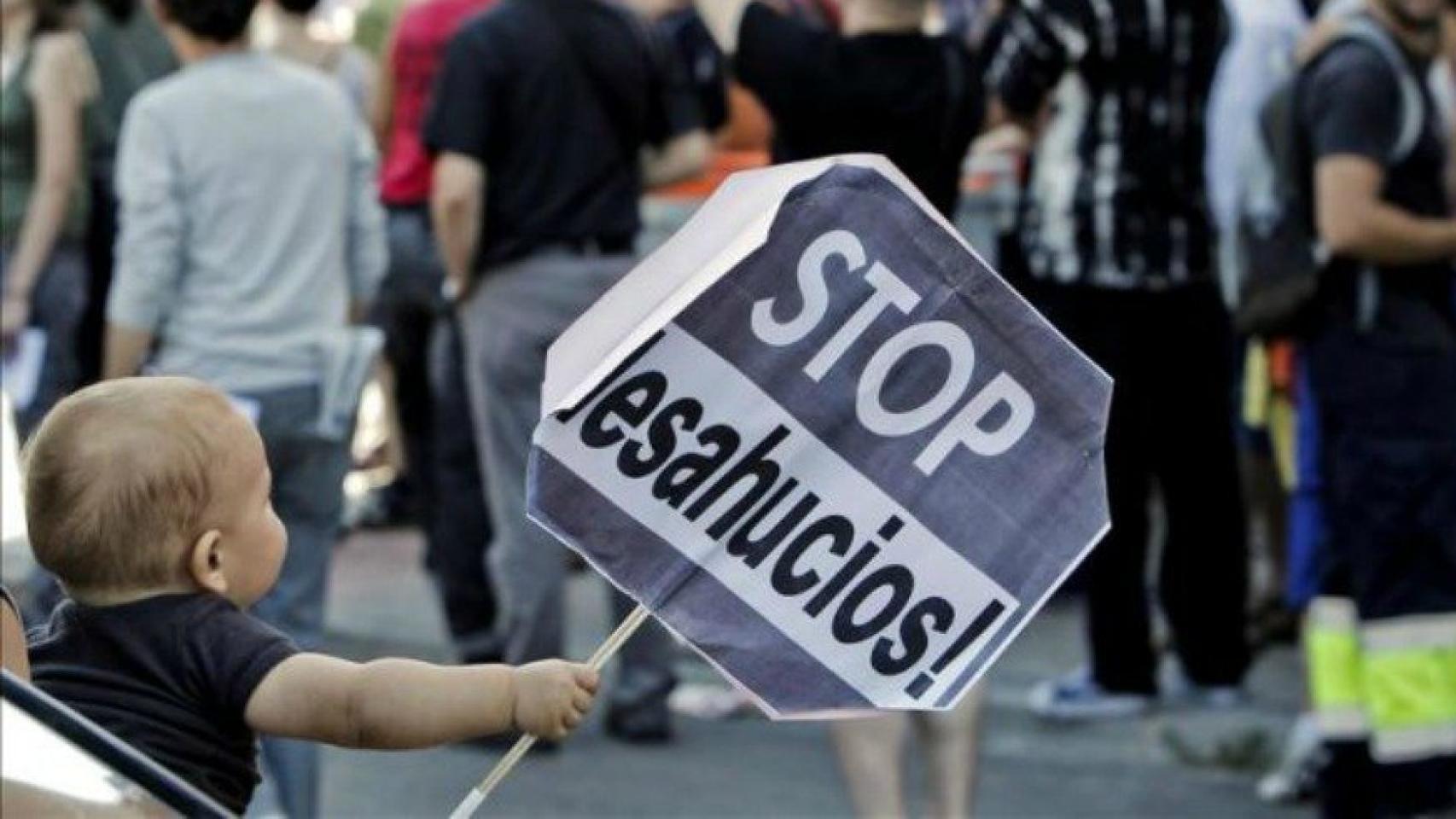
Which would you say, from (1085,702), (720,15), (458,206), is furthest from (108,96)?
(1085,702)

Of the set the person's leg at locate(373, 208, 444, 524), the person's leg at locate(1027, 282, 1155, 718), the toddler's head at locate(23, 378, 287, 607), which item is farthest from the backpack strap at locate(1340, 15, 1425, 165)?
the toddler's head at locate(23, 378, 287, 607)

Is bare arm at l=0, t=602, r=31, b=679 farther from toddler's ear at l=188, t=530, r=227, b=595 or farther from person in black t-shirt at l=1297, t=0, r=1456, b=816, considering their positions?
person in black t-shirt at l=1297, t=0, r=1456, b=816

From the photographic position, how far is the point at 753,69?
755 cm

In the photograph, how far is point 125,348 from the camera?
7062 mm

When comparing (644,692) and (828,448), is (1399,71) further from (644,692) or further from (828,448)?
(828,448)

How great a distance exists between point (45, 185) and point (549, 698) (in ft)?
17.3

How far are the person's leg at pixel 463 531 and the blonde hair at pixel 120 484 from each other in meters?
5.43

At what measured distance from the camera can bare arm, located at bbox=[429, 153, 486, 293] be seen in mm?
8172

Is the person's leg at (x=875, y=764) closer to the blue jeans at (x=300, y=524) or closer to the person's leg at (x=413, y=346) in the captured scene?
the blue jeans at (x=300, y=524)

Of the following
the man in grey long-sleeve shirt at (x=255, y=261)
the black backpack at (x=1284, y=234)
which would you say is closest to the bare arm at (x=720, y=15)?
the black backpack at (x=1284, y=234)

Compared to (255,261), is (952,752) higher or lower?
lower

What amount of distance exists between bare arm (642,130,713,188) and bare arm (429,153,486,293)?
53 centimetres

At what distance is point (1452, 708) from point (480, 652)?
276 cm

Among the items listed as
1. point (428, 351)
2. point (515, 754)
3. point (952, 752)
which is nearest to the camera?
point (515, 754)
